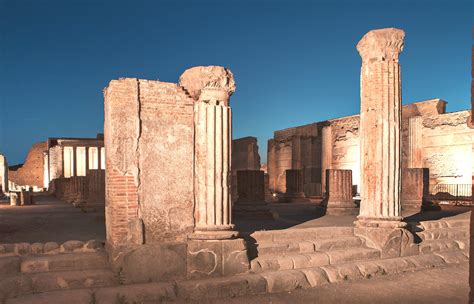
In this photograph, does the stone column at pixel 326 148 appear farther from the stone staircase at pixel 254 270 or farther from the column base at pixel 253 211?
the stone staircase at pixel 254 270

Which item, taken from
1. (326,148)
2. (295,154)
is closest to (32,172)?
(295,154)

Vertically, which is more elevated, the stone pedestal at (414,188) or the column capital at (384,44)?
the column capital at (384,44)

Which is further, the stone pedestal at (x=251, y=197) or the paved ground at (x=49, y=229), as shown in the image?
the stone pedestal at (x=251, y=197)

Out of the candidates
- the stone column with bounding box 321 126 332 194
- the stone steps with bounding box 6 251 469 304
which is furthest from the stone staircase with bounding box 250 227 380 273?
the stone column with bounding box 321 126 332 194

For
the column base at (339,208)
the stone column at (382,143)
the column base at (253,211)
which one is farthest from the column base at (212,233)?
the column base at (339,208)

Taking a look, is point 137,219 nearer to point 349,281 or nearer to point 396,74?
point 349,281

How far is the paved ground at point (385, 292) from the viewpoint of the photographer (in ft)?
17.2

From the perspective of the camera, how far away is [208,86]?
5.92 meters

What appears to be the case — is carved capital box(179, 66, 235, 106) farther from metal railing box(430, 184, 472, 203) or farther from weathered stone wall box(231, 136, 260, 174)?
weathered stone wall box(231, 136, 260, 174)

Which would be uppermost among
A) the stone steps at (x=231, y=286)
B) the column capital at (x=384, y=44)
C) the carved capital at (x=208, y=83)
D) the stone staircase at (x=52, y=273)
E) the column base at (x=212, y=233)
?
the column capital at (x=384, y=44)

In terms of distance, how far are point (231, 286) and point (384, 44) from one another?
522 cm

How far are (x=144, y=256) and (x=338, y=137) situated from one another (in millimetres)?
21225

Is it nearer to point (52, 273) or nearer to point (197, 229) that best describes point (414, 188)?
point (197, 229)

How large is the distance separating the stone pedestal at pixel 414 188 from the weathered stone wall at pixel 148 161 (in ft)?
32.7
